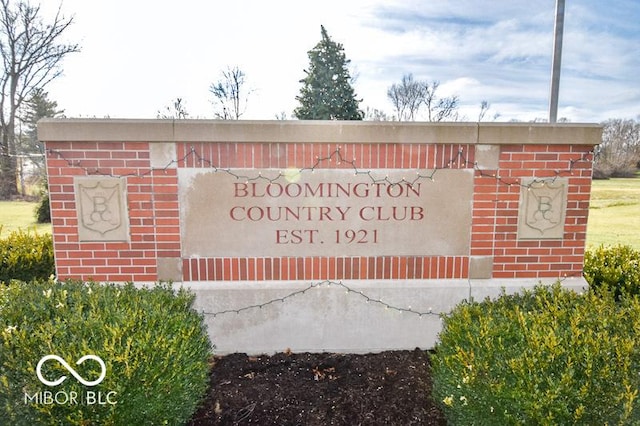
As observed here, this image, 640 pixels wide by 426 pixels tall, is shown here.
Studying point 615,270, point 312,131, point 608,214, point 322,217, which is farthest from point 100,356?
point 608,214

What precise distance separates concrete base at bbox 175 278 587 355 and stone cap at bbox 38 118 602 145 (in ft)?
4.80

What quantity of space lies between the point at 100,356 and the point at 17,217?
14.8m

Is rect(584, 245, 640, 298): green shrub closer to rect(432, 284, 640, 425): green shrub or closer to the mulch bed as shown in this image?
rect(432, 284, 640, 425): green shrub

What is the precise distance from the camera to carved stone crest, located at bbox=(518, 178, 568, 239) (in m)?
4.20

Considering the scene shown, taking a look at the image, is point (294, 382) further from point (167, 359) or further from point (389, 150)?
point (389, 150)

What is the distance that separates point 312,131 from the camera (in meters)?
4.01

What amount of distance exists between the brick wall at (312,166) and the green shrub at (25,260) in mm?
1585

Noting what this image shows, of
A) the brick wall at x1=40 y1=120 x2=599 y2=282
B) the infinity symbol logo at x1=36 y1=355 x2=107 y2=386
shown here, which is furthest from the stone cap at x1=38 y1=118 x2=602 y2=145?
the infinity symbol logo at x1=36 y1=355 x2=107 y2=386

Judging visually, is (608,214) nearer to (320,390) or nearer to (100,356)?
(320,390)

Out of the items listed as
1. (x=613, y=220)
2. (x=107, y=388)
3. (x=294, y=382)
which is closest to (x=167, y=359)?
(x=107, y=388)

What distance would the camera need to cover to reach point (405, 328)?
4332mm

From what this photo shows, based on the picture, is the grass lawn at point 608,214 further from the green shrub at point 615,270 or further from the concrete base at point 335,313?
the concrete base at point 335,313

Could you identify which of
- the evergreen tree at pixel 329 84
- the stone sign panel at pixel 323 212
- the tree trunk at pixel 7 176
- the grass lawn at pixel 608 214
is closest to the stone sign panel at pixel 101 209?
the stone sign panel at pixel 323 212

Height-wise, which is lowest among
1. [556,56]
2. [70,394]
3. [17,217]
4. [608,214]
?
[17,217]
